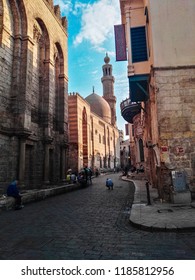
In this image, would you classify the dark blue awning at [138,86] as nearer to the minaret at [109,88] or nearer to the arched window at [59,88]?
the arched window at [59,88]

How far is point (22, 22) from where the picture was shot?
1437 centimetres

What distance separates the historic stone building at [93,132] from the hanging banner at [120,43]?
67.7ft

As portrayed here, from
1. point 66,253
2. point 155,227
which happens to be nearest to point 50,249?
point 66,253

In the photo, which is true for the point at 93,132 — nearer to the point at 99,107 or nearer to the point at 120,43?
the point at 99,107

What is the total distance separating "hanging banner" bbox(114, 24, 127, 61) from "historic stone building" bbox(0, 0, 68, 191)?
18.2 feet

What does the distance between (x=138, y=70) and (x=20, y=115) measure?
712 centimetres

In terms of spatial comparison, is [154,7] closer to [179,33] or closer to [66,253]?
[179,33]

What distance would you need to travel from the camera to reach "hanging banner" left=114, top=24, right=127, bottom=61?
13305 millimetres

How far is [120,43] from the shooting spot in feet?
44.1

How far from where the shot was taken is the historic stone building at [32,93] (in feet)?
42.1

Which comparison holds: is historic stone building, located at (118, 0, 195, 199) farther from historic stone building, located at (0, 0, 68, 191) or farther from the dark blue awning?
historic stone building, located at (0, 0, 68, 191)

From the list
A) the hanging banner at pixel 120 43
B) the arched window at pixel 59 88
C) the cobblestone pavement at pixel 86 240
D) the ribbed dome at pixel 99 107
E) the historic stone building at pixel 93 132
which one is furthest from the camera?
the ribbed dome at pixel 99 107

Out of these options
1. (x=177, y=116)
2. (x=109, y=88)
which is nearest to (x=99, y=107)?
(x=109, y=88)

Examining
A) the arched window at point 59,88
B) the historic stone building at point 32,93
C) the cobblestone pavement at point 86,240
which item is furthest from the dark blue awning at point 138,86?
the arched window at point 59,88
